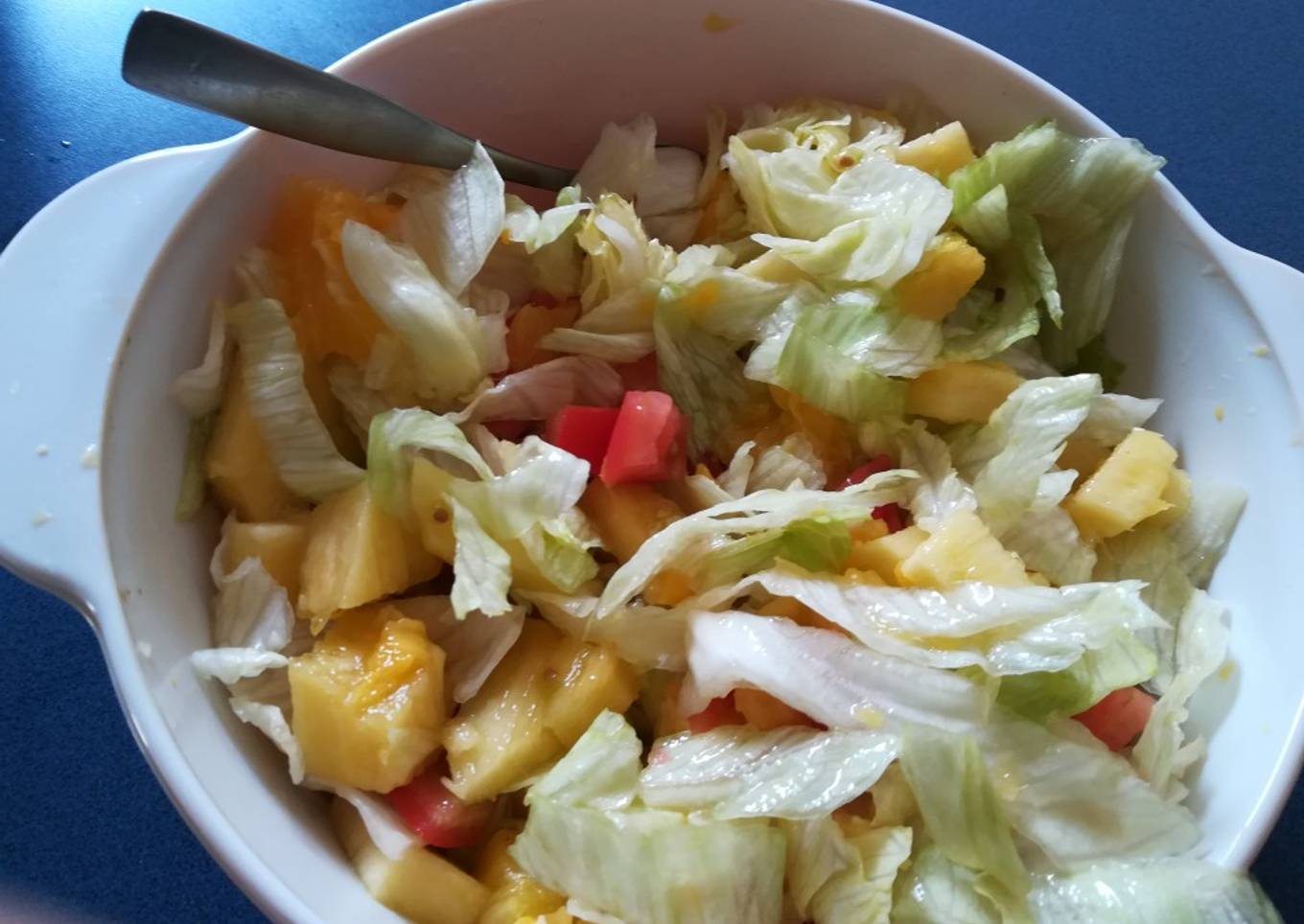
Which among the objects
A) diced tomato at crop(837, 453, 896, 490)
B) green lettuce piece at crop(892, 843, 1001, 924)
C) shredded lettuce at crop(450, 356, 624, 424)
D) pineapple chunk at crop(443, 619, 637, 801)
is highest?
shredded lettuce at crop(450, 356, 624, 424)

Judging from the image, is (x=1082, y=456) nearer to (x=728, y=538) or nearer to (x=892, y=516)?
(x=892, y=516)

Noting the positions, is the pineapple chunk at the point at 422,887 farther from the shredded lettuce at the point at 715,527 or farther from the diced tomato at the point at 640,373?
the diced tomato at the point at 640,373

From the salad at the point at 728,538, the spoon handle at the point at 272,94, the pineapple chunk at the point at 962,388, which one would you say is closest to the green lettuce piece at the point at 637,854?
the salad at the point at 728,538

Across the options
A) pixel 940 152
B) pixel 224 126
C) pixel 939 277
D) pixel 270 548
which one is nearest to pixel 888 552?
pixel 939 277

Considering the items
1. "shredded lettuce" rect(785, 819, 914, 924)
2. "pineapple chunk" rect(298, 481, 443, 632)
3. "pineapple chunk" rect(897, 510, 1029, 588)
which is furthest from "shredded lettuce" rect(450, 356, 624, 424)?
"shredded lettuce" rect(785, 819, 914, 924)

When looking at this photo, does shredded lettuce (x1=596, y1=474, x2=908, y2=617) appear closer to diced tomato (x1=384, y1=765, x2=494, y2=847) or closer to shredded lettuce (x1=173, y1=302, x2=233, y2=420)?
diced tomato (x1=384, y1=765, x2=494, y2=847)

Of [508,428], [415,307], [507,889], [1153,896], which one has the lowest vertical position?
[507,889]

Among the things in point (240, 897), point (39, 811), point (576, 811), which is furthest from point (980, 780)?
point (39, 811)
